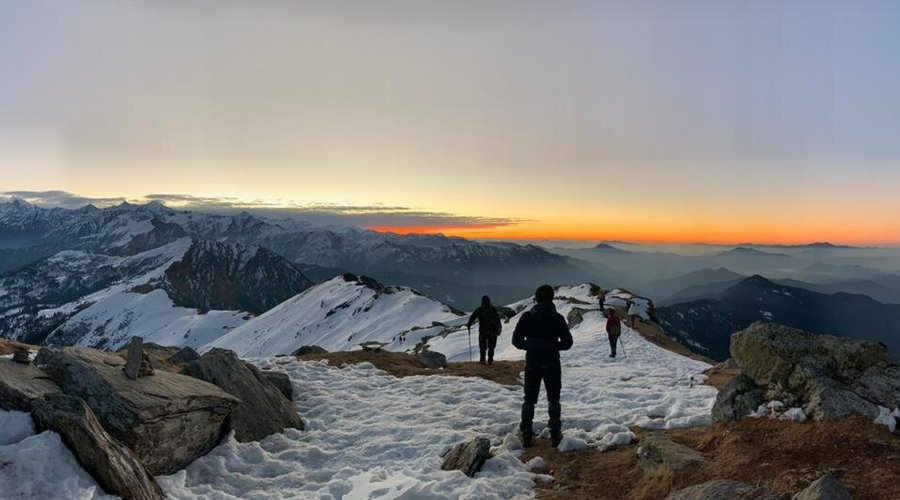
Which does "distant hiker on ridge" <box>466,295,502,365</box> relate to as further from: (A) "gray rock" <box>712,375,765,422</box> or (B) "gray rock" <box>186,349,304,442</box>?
(A) "gray rock" <box>712,375,765,422</box>

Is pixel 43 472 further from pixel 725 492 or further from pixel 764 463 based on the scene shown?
pixel 764 463

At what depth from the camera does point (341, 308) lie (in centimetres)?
13888

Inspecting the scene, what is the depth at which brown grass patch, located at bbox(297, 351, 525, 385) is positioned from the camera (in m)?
21.0

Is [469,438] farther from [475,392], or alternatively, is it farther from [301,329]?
[301,329]

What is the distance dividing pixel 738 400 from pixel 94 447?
1242 centimetres

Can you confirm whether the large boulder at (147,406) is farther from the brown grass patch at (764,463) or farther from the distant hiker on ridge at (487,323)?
the distant hiker on ridge at (487,323)

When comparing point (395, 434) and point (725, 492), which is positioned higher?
point (725, 492)

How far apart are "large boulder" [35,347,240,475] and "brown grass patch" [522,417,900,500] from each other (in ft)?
26.1

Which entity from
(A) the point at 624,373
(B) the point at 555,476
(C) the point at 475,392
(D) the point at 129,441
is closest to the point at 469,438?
(B) the point at 555,476

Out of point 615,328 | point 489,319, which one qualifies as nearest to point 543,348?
point 489,319

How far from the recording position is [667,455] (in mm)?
9664

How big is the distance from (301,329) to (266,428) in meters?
131

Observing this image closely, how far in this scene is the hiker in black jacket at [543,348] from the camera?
38.7ft

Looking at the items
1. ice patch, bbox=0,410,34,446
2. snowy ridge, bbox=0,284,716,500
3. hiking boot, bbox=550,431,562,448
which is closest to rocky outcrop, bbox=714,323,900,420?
snowy ridge, bbox=0,284,716,500
